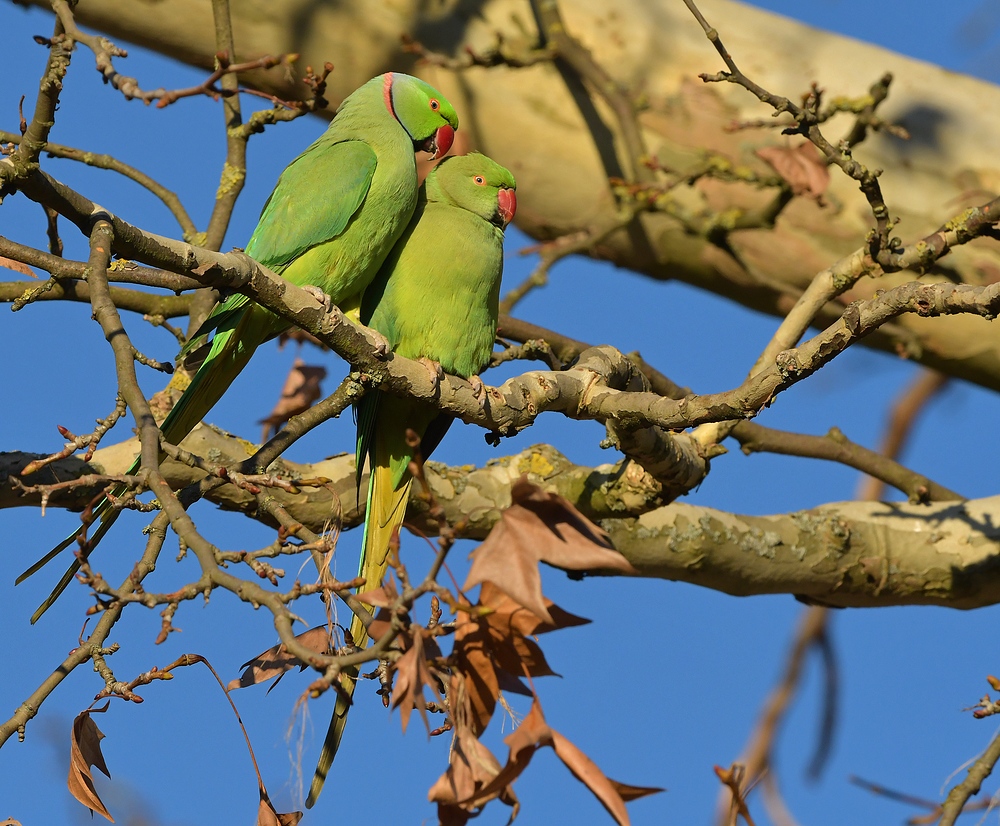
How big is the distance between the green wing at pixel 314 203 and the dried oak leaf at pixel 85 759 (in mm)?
1521

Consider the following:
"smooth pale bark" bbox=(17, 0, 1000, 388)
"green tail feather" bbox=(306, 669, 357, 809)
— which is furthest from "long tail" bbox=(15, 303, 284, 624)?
"smooth pale bark" bbox=(17, 0, 1000, 388)

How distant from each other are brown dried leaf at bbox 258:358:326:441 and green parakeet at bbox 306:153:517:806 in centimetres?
37

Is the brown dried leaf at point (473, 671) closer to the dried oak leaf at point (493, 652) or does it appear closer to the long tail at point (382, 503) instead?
the dried oak leaf at point (493, 652)

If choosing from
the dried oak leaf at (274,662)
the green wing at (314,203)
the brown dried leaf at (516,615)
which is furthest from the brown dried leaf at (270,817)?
the green wing at (314,203)

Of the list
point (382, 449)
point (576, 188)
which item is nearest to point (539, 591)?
point (382, 449)

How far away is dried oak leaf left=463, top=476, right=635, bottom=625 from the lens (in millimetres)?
1226

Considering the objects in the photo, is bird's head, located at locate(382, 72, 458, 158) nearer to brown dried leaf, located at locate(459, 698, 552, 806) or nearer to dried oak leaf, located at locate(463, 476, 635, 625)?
dried oak leaf, located at locate(463, 476, 635, 625)

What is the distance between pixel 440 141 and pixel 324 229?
2.40 ft

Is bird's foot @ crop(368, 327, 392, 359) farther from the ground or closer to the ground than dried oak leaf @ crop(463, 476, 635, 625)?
farther from the ground

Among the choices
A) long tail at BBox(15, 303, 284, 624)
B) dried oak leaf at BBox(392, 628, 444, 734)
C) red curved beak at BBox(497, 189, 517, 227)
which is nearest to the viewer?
dried oak leaf at BBox(392, 628, 444, 734)

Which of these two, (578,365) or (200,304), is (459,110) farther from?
(578,365)

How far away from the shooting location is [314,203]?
2840 mm

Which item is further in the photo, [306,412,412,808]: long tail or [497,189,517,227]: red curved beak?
[497,189,517,227]: red curved beak

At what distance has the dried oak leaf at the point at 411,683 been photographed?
1.22m
